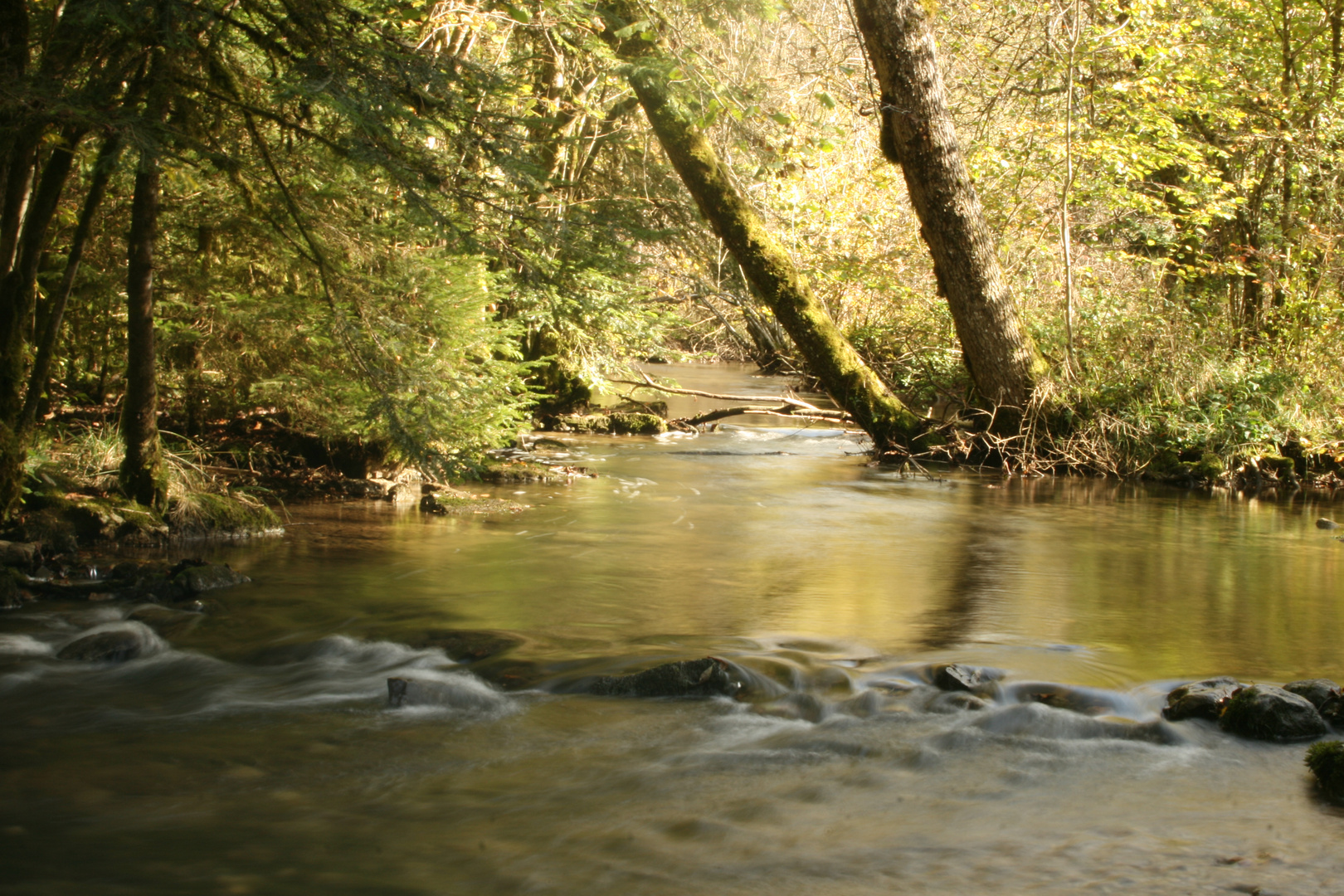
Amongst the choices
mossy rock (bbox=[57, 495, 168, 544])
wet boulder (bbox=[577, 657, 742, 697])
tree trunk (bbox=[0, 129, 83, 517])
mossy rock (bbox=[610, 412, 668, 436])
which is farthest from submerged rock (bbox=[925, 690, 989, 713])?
mossy rock (bbox=[610, 412, 668, 436])

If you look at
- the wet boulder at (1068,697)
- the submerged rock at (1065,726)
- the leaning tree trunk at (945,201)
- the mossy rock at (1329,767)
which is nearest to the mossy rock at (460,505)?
the leaning tree trunk at (945,201)

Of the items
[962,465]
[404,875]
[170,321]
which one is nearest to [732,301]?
[962,465]

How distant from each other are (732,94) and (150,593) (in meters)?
6.88

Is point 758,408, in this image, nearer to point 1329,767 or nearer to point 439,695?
point 439,695

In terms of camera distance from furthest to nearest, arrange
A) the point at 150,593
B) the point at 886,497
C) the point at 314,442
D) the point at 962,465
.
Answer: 1. the point at 962,465
2. the point at 886,497
3. the point at 314,442
4. the point at 150,593

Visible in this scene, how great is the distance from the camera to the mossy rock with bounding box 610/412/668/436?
19750 mm

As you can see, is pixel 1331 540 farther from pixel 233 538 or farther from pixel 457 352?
pixel 233 538

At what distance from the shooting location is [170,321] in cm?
1040

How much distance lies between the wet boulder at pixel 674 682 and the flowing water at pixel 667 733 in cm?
12

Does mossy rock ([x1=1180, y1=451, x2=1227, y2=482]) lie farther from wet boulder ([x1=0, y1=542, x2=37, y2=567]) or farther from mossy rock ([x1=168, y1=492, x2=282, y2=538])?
wet boulder ([x1=0, y1=542, x2=37, y2=567])

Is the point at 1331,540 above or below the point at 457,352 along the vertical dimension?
Answer: below

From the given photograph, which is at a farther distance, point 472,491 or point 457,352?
point 472,491

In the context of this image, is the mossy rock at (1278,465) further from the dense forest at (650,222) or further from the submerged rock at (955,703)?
the submerged rock at (955,703)

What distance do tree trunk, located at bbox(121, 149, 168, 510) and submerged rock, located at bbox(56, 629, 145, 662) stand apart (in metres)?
2.63
